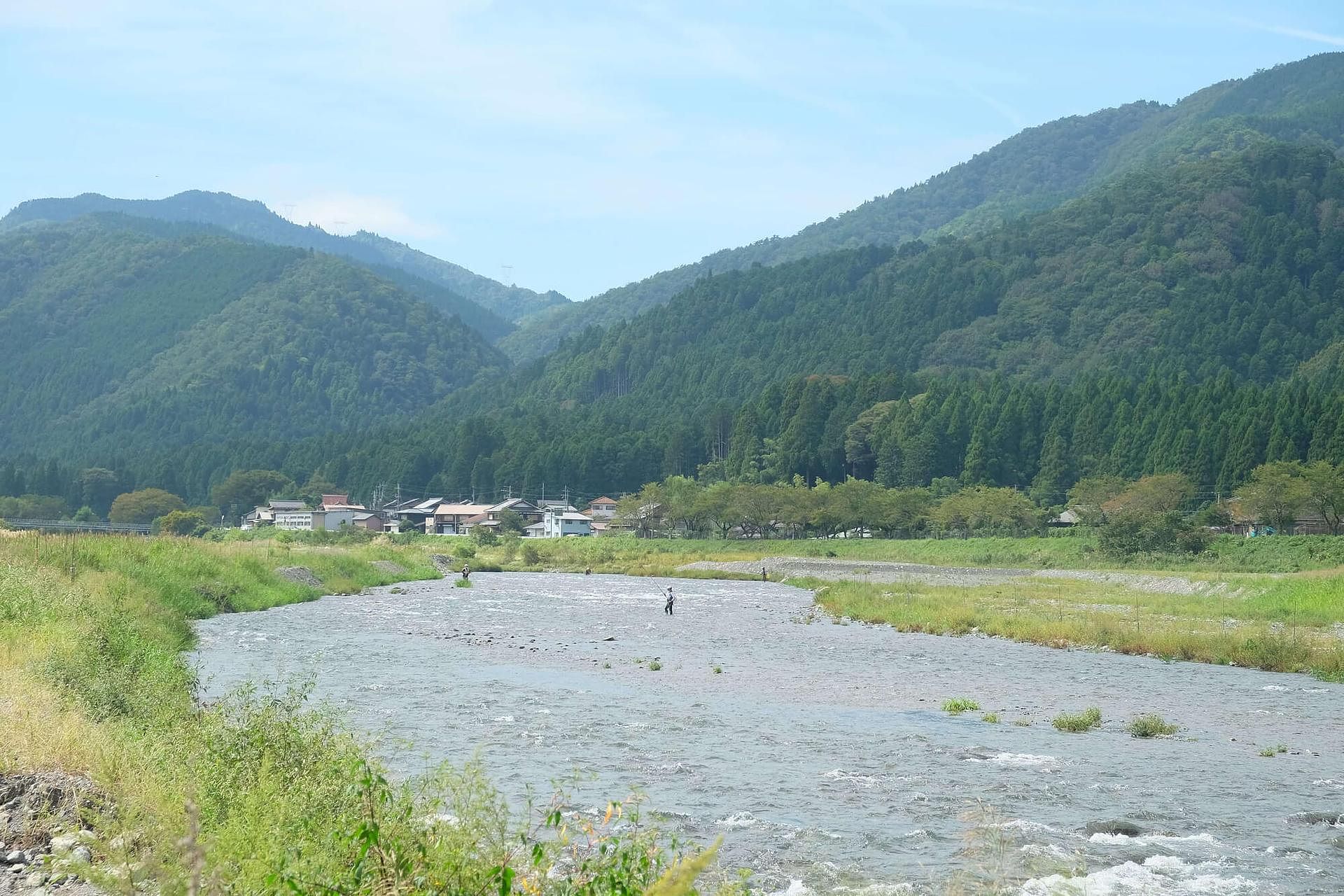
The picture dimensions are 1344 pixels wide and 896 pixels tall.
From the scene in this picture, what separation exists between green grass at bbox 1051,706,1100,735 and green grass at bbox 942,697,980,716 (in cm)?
183

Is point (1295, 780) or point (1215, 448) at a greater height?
point (1215, 448)

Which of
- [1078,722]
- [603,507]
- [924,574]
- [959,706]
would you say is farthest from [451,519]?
[1078,722]

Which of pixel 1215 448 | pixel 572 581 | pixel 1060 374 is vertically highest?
pixel 1060 374

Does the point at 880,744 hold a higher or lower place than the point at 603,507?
lower

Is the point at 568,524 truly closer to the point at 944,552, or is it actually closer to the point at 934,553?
the point at 934,553

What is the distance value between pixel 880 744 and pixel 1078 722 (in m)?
3.90

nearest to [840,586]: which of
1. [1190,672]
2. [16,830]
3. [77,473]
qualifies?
[1190,672]

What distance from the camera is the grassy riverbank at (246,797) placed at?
8.30 meters

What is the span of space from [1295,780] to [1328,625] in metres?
22.7

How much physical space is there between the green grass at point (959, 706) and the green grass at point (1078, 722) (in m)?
1.83

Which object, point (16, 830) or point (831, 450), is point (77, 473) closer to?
point (831, 450)

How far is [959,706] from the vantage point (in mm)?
23438

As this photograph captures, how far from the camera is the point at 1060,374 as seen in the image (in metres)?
186

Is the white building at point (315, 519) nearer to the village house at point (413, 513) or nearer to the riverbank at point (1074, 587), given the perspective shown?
the village house at point (413, 513)
